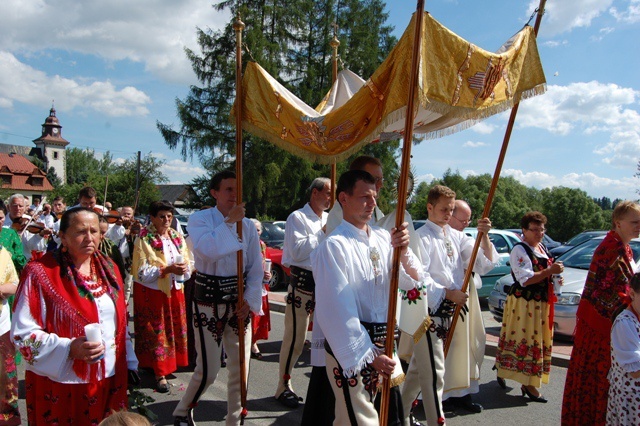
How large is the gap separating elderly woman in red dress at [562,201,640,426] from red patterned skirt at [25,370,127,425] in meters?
3.57

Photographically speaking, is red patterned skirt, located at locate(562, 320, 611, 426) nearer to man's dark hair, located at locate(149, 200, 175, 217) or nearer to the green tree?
man's dark hair, located at locate(149, 200, 175, 217)

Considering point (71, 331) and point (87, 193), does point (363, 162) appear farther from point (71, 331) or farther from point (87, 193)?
point (87, 193)

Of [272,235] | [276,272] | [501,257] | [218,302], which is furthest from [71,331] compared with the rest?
[272,235]

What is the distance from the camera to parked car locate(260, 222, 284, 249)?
14.7 metres

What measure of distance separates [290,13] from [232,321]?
2623 cm

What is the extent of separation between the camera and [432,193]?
4.68m

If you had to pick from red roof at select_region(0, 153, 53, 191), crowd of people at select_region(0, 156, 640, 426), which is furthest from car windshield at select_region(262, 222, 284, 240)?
red roof at select_region(0, 153, 53, 191)

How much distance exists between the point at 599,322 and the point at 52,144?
106578 mm

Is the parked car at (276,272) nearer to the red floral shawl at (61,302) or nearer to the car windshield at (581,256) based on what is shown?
the car windshield at (581,256)

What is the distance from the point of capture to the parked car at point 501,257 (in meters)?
10.8

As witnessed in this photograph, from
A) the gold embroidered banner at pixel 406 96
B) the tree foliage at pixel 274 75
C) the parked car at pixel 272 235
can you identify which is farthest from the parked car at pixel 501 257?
the tree foliage at pixel 274 75

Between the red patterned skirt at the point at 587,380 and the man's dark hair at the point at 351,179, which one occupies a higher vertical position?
the man's dark hair at the point at 351,179

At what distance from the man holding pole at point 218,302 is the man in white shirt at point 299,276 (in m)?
1.05

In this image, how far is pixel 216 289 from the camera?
4176 mm
